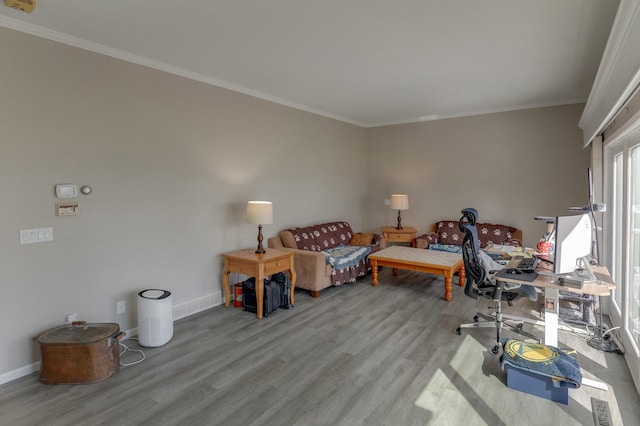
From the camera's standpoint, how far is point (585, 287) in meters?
2.35

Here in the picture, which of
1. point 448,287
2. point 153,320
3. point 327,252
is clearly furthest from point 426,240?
point 153,320

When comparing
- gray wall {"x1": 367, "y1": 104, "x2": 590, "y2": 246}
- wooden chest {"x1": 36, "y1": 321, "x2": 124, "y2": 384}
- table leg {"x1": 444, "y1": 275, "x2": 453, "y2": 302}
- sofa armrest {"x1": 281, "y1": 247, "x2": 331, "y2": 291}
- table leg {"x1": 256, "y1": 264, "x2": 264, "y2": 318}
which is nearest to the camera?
wooden chest {"x1": 36, "y1": 321, "x2": 124, "y2": 384}

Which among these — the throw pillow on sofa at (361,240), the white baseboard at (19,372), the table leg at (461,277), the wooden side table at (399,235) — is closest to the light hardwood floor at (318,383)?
the white baseboard at (19,372)

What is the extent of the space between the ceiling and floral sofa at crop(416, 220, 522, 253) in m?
2.06

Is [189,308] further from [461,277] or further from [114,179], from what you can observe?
[461,277]

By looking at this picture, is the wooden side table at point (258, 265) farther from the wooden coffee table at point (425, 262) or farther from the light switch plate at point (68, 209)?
the light switch plate at point (68, 209)

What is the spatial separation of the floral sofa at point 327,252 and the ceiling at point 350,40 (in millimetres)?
1998

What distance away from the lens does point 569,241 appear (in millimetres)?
2410

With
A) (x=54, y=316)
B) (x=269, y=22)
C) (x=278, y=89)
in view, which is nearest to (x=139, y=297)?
(x=54, y=316)

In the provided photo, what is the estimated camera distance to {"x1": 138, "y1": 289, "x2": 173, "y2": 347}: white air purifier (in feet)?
10.0

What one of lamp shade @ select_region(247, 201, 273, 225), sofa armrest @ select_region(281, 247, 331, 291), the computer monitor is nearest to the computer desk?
the computer monitor

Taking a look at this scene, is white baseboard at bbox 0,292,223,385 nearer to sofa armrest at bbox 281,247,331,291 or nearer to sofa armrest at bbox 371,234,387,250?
sofa armrest at bbox 281,247,331,291

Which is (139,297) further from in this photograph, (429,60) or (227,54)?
(429,60)

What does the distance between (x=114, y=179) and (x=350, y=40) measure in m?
2.45
